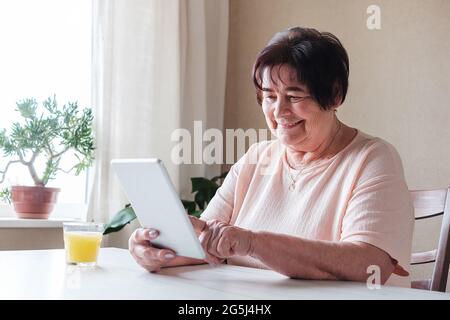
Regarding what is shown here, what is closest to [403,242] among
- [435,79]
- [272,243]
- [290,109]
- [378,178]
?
[378,178]

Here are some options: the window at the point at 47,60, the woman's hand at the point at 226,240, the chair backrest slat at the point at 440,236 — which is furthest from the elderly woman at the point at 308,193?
the window at the point at 47,60

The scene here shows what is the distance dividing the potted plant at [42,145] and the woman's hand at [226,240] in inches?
60.0

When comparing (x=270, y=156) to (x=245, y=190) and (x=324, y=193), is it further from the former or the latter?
(x=324, y=193)

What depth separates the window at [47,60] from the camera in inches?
104

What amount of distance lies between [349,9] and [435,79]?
55 centimetres

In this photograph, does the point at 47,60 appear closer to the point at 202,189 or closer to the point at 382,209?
the point at 202,189

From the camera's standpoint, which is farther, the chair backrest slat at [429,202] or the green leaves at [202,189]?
the green leaves at [202,189]

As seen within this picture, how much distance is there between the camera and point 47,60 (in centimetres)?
276

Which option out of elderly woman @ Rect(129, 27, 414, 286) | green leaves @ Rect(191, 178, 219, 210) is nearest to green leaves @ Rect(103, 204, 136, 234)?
green leaves @ Rect(191, 178, 219, 210)

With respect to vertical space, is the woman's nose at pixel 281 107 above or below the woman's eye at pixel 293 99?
below

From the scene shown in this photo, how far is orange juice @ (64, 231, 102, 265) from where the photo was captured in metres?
1.30

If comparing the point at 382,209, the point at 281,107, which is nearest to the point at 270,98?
the point at 281,107

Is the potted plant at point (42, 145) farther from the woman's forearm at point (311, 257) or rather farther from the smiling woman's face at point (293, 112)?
the woman's forearm at point (311, 257)

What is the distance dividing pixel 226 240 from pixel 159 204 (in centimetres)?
15
